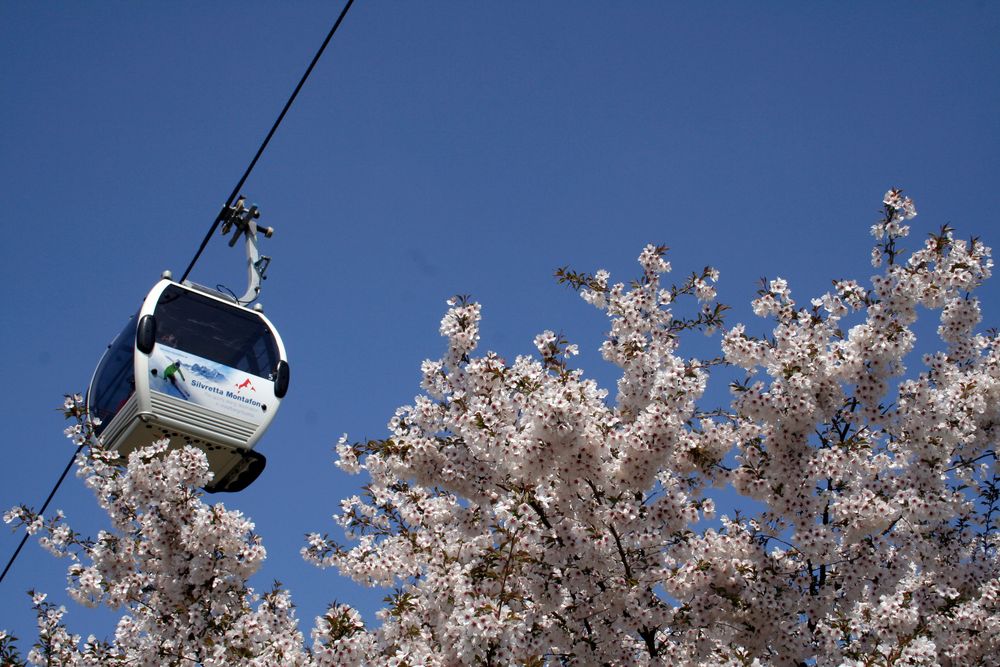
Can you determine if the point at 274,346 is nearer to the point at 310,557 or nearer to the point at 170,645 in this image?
the point at 310,557

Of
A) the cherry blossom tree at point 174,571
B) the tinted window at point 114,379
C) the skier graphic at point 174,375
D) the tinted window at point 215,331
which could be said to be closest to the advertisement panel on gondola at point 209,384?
the skier graphic at point 174,375

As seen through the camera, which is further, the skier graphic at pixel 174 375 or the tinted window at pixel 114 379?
the tinted window at pixel 114 379

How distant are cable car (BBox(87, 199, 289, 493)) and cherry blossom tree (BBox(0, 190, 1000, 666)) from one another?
2.48 metres

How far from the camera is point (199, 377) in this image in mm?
12320

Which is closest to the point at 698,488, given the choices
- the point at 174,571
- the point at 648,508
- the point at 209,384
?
the point at 648,508

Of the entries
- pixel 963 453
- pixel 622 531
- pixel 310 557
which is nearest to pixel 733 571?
pixel 622 531

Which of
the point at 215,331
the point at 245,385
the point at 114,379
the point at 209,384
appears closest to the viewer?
the point at 209,384

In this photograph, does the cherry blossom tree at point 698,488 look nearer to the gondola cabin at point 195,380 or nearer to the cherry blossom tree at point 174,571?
the cherry blossom tree at point 174,571

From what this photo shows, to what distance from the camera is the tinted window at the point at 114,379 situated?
12047mm

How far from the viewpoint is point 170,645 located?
8359 mm

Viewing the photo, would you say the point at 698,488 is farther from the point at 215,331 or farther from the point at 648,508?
the point at 215,331

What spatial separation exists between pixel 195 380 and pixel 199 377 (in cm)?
9

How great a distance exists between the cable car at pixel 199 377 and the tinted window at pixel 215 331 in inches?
0.5

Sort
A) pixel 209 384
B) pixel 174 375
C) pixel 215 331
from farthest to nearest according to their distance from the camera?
pixel 215 331 → pixel 209 384 → pixel 174 375
